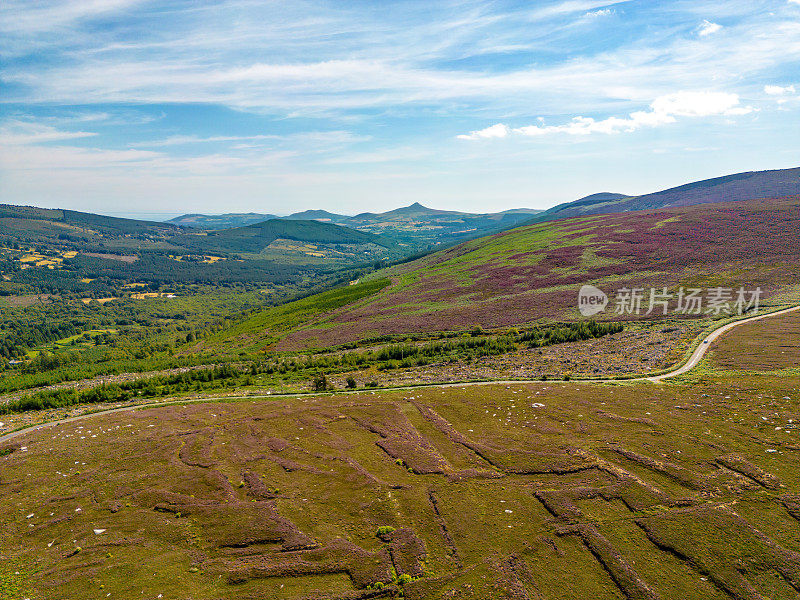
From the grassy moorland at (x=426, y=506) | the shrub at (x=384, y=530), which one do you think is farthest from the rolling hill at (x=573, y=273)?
the shrub at (x=384, y=530)

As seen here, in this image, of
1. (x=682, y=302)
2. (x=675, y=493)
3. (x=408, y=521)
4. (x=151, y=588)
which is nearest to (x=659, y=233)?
(x=682, y=302)

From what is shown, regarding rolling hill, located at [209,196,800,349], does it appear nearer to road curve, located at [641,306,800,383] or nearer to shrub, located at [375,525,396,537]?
road curve, located at [641,306,800,383]

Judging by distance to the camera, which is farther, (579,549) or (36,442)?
(36,442)

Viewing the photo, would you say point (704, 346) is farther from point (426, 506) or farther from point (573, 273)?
point (573, 273)

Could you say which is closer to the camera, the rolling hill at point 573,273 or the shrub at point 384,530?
the shrub at point 384,530

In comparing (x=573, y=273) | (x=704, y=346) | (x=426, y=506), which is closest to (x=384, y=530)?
(x=426, y=506)

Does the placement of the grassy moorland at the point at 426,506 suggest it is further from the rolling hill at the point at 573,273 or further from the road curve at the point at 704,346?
the rolling hill at the point at 573,273

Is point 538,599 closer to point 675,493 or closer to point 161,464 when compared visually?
point 675,493

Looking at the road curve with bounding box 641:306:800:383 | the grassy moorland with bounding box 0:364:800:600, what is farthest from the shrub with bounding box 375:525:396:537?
the road curve with bounding box 641:306:800:383
